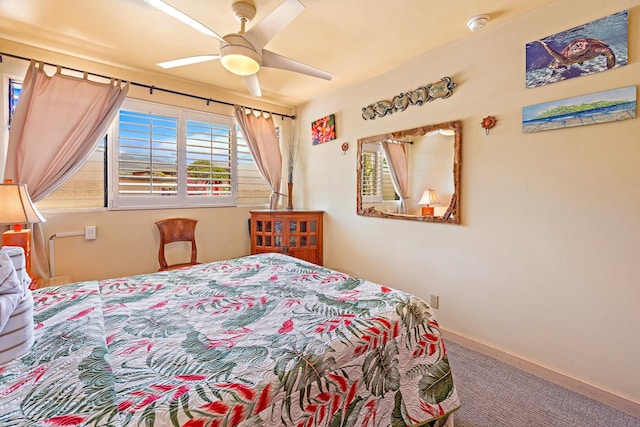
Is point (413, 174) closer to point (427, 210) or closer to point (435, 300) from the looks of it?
point (427, 210)

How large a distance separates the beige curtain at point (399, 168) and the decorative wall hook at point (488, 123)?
2.36 ft

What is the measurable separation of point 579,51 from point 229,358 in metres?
2.52

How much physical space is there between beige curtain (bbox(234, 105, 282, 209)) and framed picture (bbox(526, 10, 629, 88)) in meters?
2.71

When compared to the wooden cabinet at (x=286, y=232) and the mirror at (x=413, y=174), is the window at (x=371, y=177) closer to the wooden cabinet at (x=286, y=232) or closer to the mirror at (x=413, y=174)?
the mirror at (x=413, y=174)

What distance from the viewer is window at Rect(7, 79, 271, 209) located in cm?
272

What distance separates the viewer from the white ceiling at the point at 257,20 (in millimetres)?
1910

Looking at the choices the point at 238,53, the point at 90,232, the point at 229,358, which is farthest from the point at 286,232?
the point at 229,358

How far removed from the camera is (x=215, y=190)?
343 centimetres

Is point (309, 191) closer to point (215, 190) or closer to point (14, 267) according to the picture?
point (215, 190)

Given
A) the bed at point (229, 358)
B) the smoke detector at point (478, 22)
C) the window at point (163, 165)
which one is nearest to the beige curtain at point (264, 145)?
the window at point (163, 165)

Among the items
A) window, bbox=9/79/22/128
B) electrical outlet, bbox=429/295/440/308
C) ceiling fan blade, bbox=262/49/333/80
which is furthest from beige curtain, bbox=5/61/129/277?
electrical outlet, bbox=429/295/440/308

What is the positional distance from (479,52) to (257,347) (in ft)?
8.32

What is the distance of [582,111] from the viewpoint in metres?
1.77

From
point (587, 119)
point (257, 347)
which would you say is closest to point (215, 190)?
point (257, 347)
